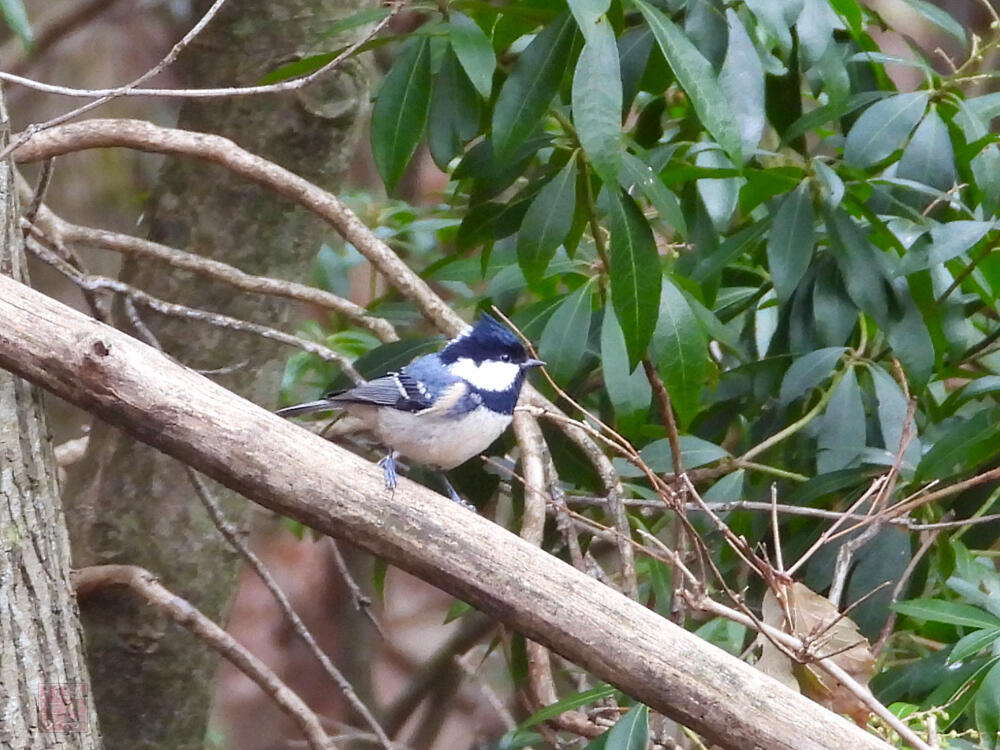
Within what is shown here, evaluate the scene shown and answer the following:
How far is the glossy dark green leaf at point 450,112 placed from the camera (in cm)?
213

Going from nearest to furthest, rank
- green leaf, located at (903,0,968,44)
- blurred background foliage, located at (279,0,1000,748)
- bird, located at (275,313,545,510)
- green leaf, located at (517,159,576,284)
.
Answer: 1. blurred background foliage, located at (279,0,1000,748)
2. green leaf, located at (517,159,576,284)
3. bird, located at (275,313,545,510)
4. green leaf, located at (903,0,968,44)

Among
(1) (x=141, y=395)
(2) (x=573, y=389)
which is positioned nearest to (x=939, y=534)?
(2) (x=573, y=389)

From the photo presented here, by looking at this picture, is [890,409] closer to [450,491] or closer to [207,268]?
[450,491]

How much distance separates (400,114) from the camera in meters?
2.10

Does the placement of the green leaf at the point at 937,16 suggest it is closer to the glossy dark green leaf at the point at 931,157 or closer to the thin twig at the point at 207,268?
the glossy dark green leaf at the point at 931,157

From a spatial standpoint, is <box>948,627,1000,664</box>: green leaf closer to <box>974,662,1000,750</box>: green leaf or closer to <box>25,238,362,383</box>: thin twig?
<box>974,662,1000,750</box>: green leaf

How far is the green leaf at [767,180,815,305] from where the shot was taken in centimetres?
219

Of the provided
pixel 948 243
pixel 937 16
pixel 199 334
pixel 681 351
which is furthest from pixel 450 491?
pixel 937 16

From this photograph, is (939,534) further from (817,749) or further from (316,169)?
(316,169)

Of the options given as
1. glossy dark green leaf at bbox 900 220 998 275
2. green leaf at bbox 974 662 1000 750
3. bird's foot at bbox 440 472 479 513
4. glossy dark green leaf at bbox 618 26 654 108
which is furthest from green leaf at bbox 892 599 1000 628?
glossy dark green leaf at bbox 618 26 654 108

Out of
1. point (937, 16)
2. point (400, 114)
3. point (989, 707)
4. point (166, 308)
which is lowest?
point (989, 707)

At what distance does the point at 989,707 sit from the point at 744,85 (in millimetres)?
1075

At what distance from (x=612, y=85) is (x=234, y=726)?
204 inches

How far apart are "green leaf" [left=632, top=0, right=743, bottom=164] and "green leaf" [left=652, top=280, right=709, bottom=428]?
1.08ft
